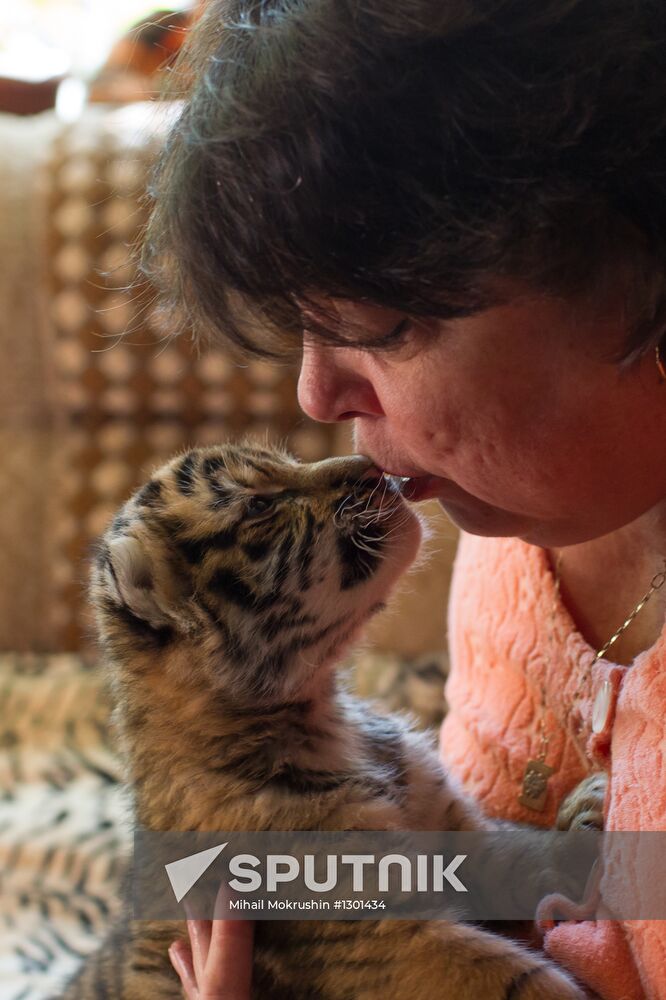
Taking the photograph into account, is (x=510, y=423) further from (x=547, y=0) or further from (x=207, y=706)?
(x=207, y=706)

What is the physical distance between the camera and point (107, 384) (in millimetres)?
2332

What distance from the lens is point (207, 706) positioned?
1.10 metres

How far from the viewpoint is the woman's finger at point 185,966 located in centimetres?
104

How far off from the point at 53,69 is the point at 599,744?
243 cm

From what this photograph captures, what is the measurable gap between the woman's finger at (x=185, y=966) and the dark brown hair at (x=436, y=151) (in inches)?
25.2

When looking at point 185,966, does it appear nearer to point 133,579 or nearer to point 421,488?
point 133,579

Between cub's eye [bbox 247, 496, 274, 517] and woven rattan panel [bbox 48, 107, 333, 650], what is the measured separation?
1.08 metres

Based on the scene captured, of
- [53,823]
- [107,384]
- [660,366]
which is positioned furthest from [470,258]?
[107,384]

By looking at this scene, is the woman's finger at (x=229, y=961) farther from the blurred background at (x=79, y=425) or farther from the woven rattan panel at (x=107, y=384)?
the woven rattan panel at (x=107, y=384)

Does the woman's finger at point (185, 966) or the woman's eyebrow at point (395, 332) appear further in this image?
the woman's finger at point (185, 966)

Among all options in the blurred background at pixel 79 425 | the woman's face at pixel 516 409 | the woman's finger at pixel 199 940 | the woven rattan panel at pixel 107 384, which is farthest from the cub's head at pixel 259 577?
the woven rattan panel at pixel 107 384

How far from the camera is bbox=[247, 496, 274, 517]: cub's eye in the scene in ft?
3.73

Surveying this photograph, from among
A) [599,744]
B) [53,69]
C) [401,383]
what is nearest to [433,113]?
[401,383]

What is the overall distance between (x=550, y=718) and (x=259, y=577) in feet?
1.11
